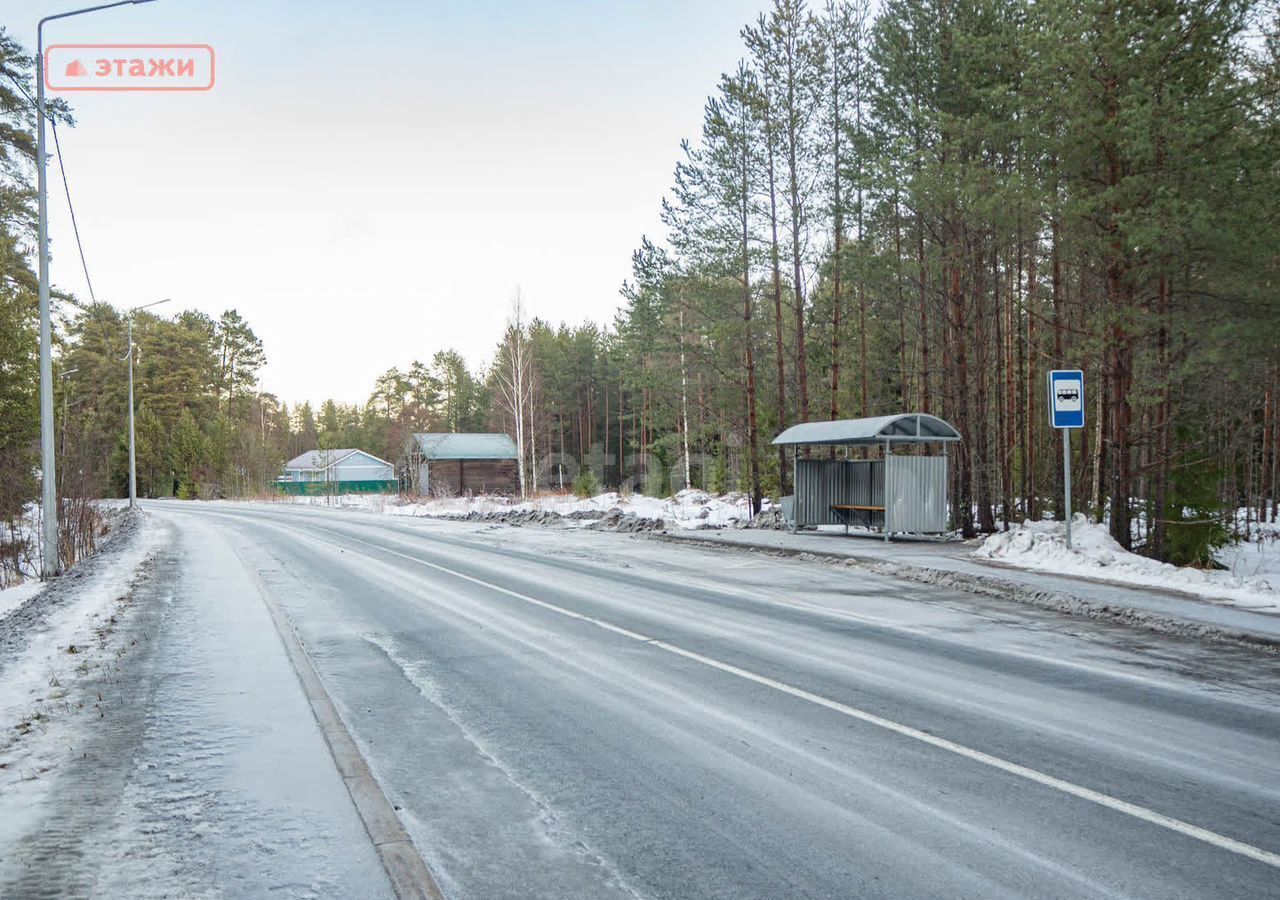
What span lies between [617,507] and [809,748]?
99.7ft

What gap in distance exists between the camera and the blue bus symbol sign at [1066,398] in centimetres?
1413

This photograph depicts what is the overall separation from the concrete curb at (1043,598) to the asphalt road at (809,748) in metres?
0.47

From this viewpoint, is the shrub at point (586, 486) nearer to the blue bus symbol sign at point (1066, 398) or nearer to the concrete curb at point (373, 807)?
the blue bus symbol sign at point (1066, 398)

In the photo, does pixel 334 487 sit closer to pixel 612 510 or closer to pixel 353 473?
pixel 353 473

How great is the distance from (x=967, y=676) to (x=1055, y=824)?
3240 millimetres

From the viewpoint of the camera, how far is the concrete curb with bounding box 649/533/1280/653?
9.14 metres

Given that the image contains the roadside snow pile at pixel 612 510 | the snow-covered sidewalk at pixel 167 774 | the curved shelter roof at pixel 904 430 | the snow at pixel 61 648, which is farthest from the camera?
the roadside snow pile at pixel 612 510

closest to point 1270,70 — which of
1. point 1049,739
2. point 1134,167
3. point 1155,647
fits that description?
point 1134,167

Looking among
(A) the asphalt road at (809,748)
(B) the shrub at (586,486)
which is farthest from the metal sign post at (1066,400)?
(B) the shrub at (586,486)

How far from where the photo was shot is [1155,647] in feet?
28.7

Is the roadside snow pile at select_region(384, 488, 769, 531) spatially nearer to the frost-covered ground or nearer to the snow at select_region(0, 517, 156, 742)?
the frost-covered ground

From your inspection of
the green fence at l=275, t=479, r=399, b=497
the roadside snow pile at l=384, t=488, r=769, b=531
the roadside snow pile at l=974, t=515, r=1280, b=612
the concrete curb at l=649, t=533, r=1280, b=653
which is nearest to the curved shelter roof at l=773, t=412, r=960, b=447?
the roadside snow pile at l=974, t=515, r=1280, b=612

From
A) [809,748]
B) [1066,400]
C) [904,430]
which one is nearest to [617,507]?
[904,430]

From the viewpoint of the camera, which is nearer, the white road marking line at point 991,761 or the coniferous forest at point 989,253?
the white road marking line at point 991,761
